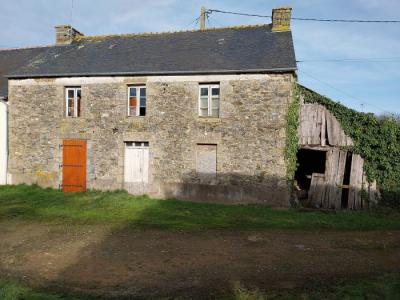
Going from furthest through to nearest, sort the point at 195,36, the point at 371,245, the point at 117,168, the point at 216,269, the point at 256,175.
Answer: the point at 195,36 → the point at 117,168 → the point at 256,175 → the point at 371,245 → the point at 216,269

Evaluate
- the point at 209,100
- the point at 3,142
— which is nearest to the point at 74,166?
the point at 3,142

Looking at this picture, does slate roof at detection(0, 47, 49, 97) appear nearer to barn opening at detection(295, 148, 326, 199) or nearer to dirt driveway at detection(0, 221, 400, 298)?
dirt driveway at detection(0, 221, 400, 298)

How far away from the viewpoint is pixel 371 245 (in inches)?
299

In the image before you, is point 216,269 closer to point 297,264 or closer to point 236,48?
point 297,264

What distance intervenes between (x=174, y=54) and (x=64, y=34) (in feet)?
23.2

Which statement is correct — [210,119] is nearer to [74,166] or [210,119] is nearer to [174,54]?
[174,54]

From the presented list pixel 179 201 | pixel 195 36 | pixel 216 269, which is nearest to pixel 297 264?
pixel 216 269

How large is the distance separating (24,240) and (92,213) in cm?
254

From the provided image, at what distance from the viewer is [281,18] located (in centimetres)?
1384

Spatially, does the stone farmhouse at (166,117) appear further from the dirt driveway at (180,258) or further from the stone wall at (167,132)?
the dirt driveway at (180,258)

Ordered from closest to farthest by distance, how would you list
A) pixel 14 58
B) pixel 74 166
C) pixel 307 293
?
pixel 307 293 < pixel 74 166 < pixel 14 58

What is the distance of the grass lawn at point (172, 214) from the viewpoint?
9289 millimetres

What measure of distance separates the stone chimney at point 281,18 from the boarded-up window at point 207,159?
20.5 feet

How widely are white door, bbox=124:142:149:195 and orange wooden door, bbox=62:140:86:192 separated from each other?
1.93 metres
